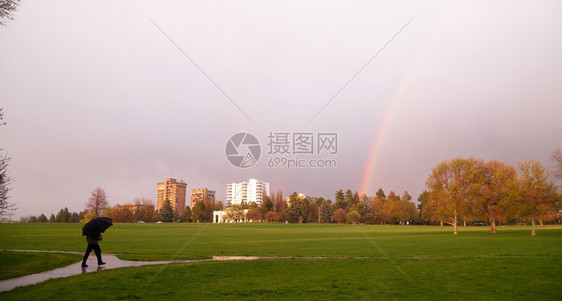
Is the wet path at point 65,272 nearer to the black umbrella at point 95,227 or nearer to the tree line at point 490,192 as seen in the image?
the black umbrella at point 95,227

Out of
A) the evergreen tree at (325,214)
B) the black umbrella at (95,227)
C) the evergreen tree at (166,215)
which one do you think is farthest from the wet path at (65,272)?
the evergreen tree at (166,215)

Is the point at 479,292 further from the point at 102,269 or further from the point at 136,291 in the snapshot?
the point at 102,269

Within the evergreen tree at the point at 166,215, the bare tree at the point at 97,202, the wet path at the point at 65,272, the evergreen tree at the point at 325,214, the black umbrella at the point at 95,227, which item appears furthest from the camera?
the evergreen tree at the point at 166,215

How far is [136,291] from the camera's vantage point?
11891 mm

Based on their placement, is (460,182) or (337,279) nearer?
(337,279)

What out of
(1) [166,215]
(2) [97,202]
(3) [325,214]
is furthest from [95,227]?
(1) [166,215]

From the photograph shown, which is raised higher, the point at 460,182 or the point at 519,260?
the point at 460,182

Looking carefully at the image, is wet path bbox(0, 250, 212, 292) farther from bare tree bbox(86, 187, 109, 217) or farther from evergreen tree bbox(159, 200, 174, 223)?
evergreen tree bbox(159, 200, 174, 223)

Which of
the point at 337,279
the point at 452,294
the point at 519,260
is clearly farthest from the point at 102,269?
the point at 519,260

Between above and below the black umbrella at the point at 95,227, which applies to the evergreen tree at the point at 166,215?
below

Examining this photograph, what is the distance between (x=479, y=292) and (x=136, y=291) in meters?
10.9

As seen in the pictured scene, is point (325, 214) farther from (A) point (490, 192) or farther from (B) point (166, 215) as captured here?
(A) point (490, 192)

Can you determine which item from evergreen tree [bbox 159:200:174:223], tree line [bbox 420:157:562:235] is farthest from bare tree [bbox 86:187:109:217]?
tree line [bbox 420:157:562:235]

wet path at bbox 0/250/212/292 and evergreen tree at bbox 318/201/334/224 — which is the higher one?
wet path at bbox 0/250/212/292
